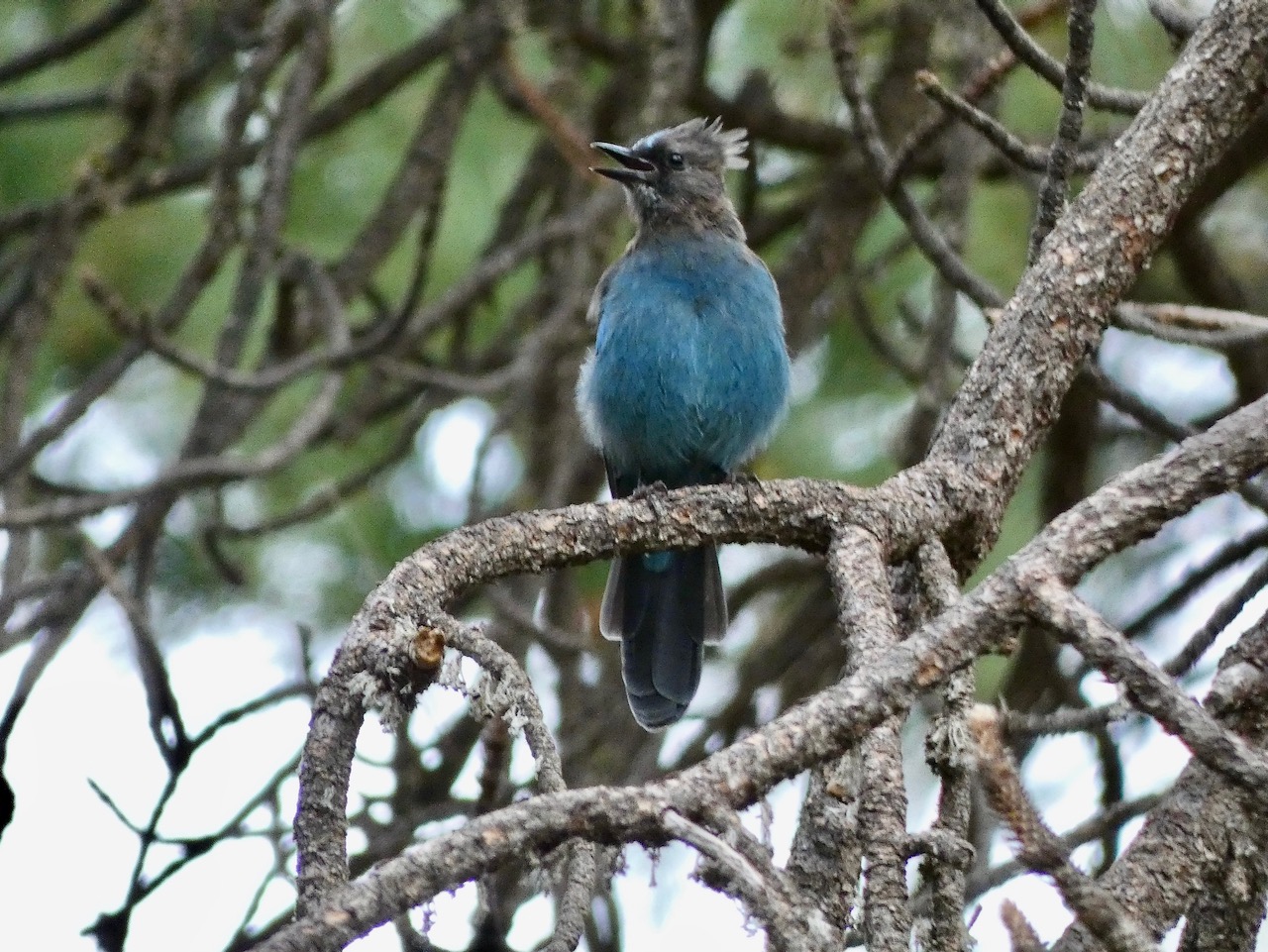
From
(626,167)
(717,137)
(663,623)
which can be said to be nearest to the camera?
(663,623)

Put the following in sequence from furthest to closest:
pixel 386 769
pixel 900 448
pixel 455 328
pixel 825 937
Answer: pixel 455 328, pixel 900 448, pixel 386 769, pixel 825 937

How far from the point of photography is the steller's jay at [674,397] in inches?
203

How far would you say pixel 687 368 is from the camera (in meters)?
5.18

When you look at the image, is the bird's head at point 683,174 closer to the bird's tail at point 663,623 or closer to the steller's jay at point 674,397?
the steller's jay at point 674,397

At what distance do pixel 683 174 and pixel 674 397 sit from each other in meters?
0.97

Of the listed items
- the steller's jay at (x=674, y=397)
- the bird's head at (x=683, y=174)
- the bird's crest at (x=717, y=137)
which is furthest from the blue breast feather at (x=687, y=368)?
the bird's crest at (x=717, y=137)

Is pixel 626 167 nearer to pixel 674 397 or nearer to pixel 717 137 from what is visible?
pixel 717 137

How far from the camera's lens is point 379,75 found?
19.8ft

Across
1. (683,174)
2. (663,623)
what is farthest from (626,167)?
(663,623)

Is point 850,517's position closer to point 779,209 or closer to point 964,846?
point 964,846

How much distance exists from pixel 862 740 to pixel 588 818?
0.49m

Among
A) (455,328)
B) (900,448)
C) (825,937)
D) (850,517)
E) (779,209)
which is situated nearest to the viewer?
(825,937)

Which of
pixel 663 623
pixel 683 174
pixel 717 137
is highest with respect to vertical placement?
pixel 717 137

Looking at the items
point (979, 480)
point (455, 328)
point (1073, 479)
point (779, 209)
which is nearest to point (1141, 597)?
point (1073, 479)
